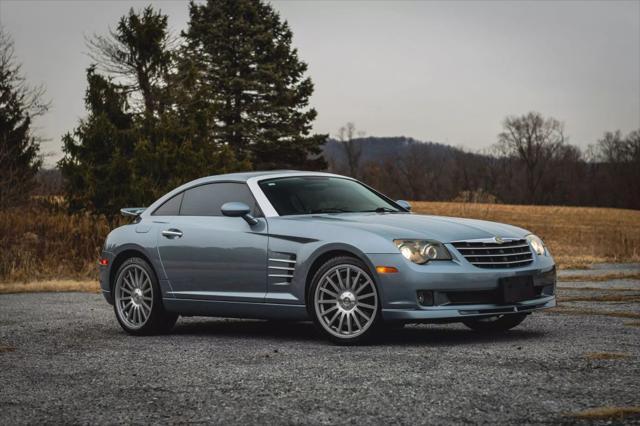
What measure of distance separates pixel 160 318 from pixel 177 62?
31.6 m

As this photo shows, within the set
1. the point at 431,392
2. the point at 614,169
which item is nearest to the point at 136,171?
the point at 431,392

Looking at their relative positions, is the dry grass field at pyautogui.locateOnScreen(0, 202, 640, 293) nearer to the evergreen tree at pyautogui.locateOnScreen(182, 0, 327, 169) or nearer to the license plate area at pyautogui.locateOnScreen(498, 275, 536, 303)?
the license plate area at pyautogui.locateOnScreen(498, 275, 536, 303)

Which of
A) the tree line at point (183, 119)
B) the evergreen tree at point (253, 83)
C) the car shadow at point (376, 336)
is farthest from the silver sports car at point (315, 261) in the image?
the evergreen tree at point (253, 83)

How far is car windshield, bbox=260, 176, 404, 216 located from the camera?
837cm

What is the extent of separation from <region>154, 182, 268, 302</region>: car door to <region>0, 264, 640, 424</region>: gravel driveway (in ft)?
1.63

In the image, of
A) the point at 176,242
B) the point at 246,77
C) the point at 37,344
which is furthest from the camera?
the point at 246,77

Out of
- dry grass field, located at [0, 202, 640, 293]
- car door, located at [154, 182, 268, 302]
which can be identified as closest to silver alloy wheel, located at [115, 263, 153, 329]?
car door, located at [154, 182, 268, 302]

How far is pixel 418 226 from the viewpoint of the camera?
7566mm

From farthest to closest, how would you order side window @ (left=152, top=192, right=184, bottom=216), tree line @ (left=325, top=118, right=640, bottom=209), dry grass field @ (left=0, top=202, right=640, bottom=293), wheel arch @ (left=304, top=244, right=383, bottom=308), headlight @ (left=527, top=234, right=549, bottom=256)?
1. tree line @ (left=325, top=118, right=640, bottom=209)
2. dry grass field @ (left=0, top=202, right=640, bottom=293)
3. side window @ (left=152, top=192, right=184, bottom=216)
4. headlight @ (left=527, top=234, right=549, bottom=256)
5. wheel arch @ (left=304, top=244, right=383, bottom=308)

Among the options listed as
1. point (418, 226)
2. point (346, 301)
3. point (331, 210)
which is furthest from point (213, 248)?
point (418, 226)

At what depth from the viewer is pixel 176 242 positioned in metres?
8.87

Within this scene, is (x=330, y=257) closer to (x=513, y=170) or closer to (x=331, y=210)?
(x=331, y=210)

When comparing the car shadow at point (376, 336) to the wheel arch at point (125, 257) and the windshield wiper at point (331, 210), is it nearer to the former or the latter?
the wheel arch at point (125, 257)

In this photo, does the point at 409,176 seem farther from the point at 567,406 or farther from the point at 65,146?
the point at 567,406
